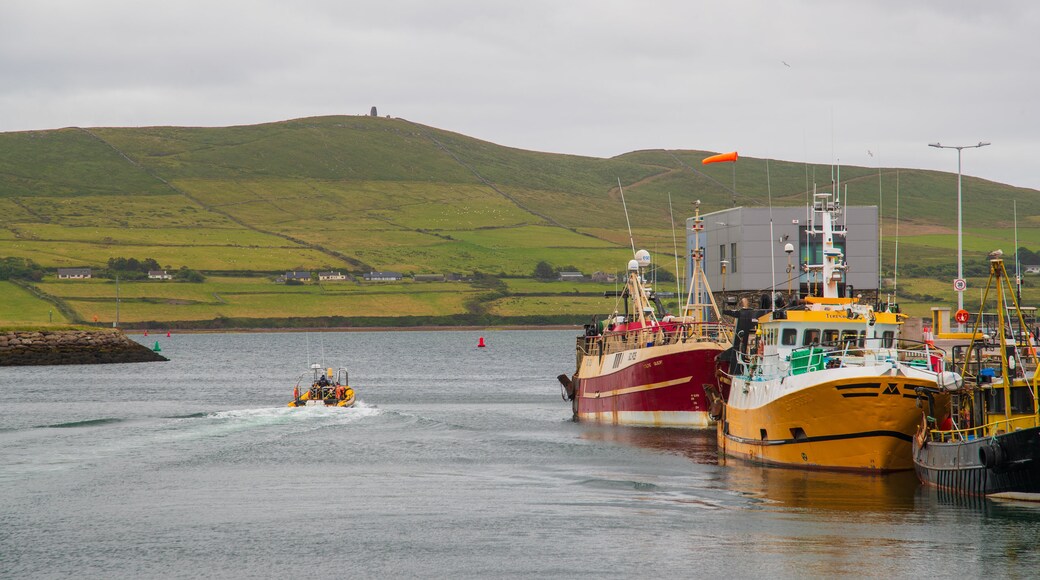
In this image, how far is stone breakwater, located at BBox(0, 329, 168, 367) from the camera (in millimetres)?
133250

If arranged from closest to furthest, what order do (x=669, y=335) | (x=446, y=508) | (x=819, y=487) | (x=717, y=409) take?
1. (x=446, y=508)
2. (x=819, y=487)
3. (x=717, y=409)
4. (x=669, y=335)

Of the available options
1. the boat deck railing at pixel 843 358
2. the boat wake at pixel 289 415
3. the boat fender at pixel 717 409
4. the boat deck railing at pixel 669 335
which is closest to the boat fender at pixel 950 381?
the boat deck railing at pixel 843 358

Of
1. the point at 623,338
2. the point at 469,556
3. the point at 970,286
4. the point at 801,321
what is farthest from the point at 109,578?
the point at 970,286

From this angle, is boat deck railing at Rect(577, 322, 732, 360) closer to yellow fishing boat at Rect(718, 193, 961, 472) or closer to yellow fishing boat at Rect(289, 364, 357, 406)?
yellow fishing boat at Rect(718, 193, 961, 472)

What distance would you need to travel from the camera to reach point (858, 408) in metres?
35.3

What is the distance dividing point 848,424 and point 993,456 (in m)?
5.73

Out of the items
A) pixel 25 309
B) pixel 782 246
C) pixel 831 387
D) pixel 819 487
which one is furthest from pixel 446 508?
pixel 25 309

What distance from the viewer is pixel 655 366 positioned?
53875 mm

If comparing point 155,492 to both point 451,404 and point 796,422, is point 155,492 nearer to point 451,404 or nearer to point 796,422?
point 796,422

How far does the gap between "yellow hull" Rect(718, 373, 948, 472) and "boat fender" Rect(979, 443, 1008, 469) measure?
3.97 metres

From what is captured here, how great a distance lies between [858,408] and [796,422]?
2.46 m

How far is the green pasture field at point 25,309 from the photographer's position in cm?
18162

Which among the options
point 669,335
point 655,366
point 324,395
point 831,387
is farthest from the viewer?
point 324,395

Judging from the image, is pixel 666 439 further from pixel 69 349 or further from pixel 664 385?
pixel 69 349
